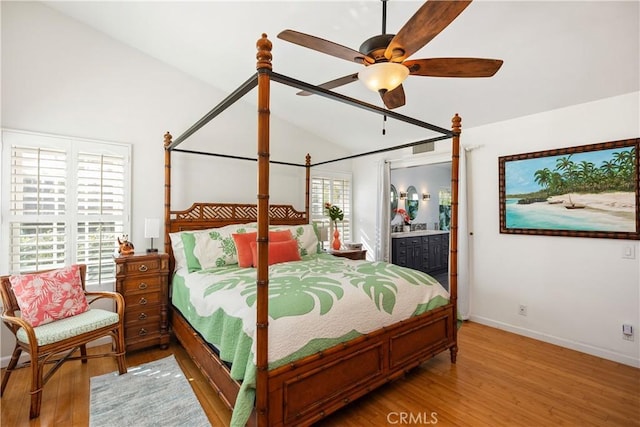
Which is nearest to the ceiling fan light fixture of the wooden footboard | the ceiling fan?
the ceiling fan

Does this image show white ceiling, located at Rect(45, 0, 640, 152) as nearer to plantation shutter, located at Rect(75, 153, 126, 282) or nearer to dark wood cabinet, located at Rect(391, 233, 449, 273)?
plantation shutter, located at Rect(75, 153, 126, 282)

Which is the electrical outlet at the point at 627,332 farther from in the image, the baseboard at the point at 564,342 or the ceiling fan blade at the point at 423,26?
the ceiling fan blade at the point at 423,26

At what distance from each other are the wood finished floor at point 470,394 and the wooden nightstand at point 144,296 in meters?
0.18

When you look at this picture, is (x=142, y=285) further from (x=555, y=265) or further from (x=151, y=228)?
(x=555, y=265)

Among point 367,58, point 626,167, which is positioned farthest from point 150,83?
point 626,167

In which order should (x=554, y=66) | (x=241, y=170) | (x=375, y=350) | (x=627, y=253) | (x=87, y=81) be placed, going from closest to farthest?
(x=375, y=350), (x=554, y=66), (x=627, y=253), (x=87, y=81), (x=241, y=170)

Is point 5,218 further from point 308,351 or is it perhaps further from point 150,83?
point 308,351

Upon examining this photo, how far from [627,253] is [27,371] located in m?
5.49

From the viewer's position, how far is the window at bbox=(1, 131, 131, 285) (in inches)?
106

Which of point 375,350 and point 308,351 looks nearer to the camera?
point 308,351

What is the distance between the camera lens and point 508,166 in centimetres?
352

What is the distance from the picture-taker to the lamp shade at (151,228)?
3.11 metres

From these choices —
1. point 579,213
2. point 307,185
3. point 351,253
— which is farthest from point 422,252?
point 579,213

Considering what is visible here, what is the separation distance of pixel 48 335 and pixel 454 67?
329 centimetres
